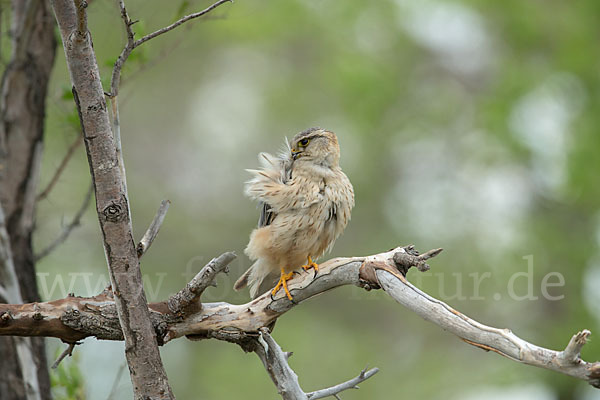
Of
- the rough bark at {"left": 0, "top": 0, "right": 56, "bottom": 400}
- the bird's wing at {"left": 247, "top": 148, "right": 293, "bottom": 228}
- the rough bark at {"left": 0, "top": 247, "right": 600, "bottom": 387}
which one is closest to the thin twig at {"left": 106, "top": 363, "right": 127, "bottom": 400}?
the rough bark at {"left": 0, "top": 0, "right": 56, "bottom": 400}

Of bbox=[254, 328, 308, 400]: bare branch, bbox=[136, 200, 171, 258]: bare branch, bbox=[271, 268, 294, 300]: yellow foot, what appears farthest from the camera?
bbox=[271, 268, 294, 300]: yellow foot

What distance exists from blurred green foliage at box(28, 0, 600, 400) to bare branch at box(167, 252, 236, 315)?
366cm

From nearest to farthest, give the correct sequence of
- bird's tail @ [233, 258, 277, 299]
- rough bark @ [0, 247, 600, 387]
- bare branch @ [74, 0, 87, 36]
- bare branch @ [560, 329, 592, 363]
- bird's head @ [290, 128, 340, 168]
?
1. bare branch @ [560, 329, 592, 363]
2. bare branch @ [74, 0, 87, 36]
3. rough bark @ [0, 247, 600, 387]
4. bird's tail @ [233, 258, 277, 299]
5. bird's head @ [290, 128, 340, 168]

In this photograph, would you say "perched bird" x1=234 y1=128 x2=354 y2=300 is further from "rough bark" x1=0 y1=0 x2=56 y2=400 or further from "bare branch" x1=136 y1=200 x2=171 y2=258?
"rough bark" x1=0 y1=0 x2=56 y2=400

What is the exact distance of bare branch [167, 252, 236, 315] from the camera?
2.29 meters

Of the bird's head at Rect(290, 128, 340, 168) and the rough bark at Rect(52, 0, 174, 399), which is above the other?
the bird's head at Rect(290, 128, 340, 168)

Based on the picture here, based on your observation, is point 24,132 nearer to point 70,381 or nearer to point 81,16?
point 70,381

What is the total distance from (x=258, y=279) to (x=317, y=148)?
35.7 inches

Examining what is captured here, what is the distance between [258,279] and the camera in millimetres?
3705

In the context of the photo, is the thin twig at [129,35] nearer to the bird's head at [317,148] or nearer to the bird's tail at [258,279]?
the bird's tail at [258,279]

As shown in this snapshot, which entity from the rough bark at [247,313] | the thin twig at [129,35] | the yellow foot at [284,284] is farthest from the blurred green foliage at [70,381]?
the thin twig at [129,35]

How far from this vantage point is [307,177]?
3.73 meters

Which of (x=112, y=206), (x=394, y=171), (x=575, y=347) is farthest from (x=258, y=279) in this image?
(x=394, y=171)

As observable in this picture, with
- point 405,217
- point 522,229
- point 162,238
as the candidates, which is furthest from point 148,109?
point 522,229
